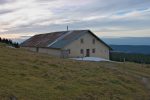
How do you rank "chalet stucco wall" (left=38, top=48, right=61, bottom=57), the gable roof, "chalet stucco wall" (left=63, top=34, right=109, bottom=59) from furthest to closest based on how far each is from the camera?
the gable roof < "chalet stucco wall" (left=63, top=34, right=109, bottom=59) < "chalet stucco wall" (left=38, top=48, right=61, bottom=57)

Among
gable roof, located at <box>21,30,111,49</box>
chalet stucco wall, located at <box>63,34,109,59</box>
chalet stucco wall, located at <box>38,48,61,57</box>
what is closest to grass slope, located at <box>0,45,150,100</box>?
chalet stucco wall, located at <box>38,48,61,57</box>

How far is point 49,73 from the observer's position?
2273 centimetres

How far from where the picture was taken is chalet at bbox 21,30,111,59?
5372 centimetres

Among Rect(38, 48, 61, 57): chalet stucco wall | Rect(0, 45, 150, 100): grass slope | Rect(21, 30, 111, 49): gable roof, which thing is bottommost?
Rect(0, 45, 150, 100): grass slope

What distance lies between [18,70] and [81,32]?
1343 inches

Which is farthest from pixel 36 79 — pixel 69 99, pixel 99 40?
pixel 99 40

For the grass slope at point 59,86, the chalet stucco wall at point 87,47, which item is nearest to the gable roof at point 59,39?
the chalet stucco wall at point 87,47

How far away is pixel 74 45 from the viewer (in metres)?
54.3

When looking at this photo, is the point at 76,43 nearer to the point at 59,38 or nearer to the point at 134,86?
the point at 59,38

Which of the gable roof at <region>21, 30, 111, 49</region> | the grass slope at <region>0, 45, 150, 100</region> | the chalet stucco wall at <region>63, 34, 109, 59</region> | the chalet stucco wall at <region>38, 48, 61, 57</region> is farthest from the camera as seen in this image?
the gable roof at <region>21, 30, 111, 49</region>

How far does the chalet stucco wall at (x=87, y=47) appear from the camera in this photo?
54250mm

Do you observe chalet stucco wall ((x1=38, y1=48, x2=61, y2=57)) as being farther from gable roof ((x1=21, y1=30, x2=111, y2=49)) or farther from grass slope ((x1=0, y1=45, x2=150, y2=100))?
grass slope ((x1=0, y1=45, x2=150, y2=100))

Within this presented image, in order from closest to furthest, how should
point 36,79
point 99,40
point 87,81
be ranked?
1. point 36,79
2. point 87,81
3. point 99,40

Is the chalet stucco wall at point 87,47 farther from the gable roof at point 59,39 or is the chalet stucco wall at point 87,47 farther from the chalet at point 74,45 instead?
the gable roof at point 59,39
